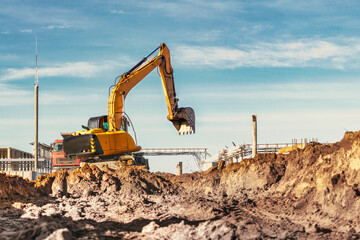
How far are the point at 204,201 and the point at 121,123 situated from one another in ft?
19.4

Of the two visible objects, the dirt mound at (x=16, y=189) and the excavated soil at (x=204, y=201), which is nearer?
the excavated soil at (x=204, y=201)

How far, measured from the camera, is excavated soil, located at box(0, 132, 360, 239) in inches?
401

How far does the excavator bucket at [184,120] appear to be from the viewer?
19.9m

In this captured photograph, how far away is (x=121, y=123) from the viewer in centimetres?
1858

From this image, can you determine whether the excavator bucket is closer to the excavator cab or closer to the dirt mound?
the excavator cab

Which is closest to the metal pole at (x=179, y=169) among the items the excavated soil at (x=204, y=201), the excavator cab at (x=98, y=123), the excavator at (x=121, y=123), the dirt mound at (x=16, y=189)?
the excavator at (x=121, y=123)

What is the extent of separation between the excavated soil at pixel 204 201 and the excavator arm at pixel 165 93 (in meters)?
2.16

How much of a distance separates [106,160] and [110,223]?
8.29 metres

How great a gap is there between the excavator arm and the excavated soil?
2156mm

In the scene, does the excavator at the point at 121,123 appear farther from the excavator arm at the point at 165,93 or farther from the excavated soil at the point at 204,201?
the excavated soil at the point at 204,201

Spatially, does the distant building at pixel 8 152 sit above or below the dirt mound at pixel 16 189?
above

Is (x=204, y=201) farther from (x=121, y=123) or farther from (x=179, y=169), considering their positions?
(x=179, y=169)

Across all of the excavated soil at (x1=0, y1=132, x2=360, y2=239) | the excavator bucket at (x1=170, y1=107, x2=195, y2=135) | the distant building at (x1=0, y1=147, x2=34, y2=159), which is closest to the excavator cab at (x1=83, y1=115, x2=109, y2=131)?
the excavated soil at (x1=0, y1=132, x2=360, y2=239)

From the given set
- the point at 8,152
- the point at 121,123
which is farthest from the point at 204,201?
the point at 8,152
